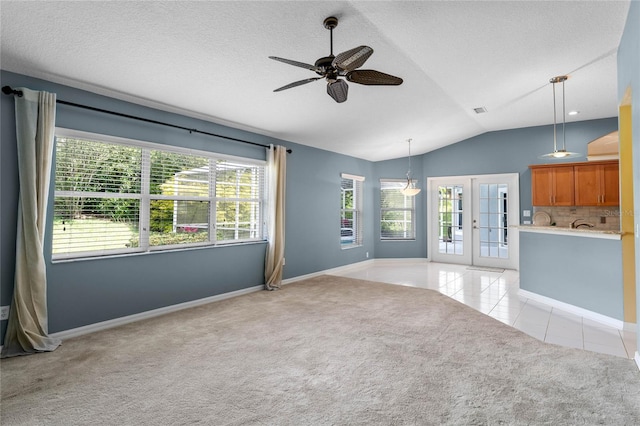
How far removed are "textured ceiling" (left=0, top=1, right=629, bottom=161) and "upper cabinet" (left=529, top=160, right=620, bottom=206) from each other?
1.44 meters

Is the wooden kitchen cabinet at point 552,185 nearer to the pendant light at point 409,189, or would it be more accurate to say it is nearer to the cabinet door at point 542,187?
the cabinet door at point 542,187

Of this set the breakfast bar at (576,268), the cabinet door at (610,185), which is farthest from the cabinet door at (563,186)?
the breakfast bar at (576,268)

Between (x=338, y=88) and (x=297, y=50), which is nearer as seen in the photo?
(x=338, y=88)

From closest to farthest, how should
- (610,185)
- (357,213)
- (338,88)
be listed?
(338,88)
(610,185)
(357,213)

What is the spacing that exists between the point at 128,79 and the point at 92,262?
1916mm

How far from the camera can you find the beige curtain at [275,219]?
5273 millimetres

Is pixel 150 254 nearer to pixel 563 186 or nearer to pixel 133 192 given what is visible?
pixel 133 192

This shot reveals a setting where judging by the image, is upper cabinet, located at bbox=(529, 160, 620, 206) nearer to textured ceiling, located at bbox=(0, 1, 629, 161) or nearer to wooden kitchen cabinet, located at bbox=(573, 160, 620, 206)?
wooden kitchen cabinet, located at bbox=(573, 160, 620, 206)

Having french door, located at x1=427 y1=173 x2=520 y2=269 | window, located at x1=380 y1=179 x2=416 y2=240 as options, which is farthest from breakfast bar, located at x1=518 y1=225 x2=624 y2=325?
window, located at x1=380 y1=179 x2=416 y2=240

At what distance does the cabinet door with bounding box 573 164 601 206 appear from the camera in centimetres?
564

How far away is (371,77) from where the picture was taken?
2586 mm

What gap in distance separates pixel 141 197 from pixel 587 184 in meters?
7.04

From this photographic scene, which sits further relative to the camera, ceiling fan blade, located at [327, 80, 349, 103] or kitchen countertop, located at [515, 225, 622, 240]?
kitchen countertop, located at [515, 225, 622, 240]

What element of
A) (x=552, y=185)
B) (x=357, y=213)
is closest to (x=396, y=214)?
(x=357, y=213)
